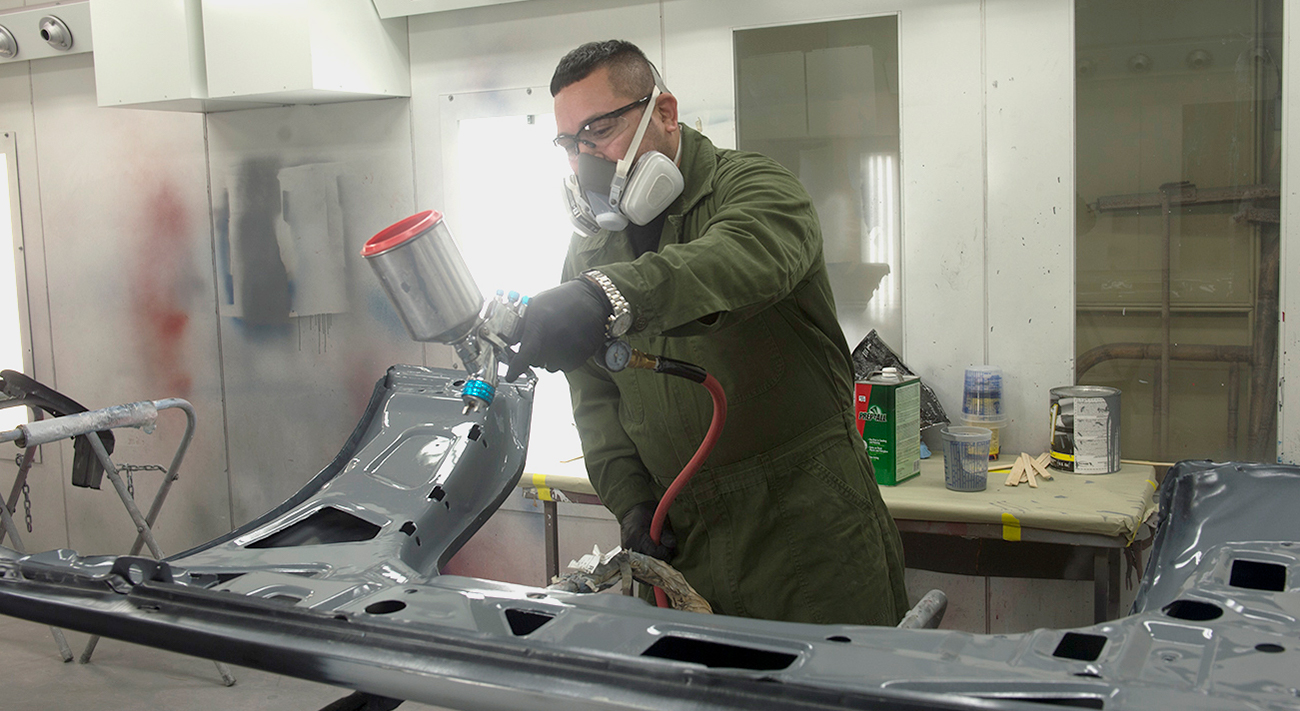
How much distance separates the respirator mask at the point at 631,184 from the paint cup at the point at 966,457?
3.81 feet

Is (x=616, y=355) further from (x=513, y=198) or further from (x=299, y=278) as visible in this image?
(x=299, y=278)

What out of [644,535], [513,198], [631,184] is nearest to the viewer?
[631,184]

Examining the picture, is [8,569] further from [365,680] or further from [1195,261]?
[1195,261]

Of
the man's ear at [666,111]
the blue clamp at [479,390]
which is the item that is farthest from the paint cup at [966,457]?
the blue clamp at [479,390]

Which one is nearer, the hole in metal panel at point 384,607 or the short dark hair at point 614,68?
the hole in metal panel at point 384,607

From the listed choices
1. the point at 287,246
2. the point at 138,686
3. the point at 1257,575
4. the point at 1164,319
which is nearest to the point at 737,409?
the point at 1257,575

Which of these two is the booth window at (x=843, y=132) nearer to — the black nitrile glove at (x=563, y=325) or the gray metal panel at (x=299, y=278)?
the gray metal panel at (x=299, y=278)

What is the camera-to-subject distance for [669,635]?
0.92 metres

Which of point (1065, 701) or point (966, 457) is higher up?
point (1065, 701)

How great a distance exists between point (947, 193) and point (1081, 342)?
0.57 metres

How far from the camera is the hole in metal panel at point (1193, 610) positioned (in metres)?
0.90

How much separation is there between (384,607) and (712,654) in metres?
0.41

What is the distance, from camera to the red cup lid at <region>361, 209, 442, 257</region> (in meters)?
0.98

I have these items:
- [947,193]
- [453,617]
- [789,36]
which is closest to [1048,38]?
[947,193]
